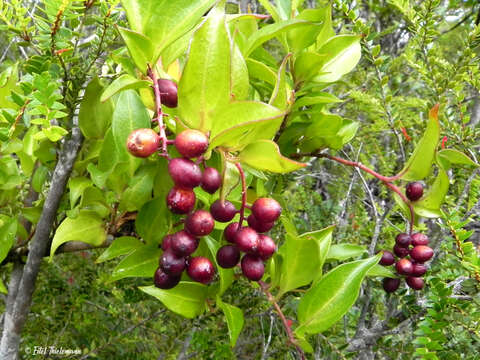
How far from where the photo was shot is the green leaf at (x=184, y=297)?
0.70 m

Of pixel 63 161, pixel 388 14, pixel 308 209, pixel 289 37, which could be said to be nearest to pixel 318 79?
pixel 289 37

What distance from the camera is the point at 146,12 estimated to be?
1.78 ft

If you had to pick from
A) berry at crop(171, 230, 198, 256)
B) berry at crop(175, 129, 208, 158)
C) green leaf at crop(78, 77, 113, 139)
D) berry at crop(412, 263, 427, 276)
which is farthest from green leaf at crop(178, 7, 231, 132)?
berry at crop(412, 263, 427, 276)

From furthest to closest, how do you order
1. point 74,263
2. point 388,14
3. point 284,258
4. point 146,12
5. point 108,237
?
point 388,14
point 74,263
point 108,237
point 284,258
point 146,12

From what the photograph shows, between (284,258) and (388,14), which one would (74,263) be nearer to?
(284,258)

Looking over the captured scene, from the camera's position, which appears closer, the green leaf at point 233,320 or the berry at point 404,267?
the green leaf at point 233,320

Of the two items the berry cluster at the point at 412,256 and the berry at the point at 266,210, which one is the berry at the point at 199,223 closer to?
the berry at the point at 266,210

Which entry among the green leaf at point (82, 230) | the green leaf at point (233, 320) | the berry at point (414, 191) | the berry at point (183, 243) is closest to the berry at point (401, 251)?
the berry at point (414, 191)

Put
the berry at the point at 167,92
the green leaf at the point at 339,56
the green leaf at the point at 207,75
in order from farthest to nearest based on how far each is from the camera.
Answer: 1. the green leaf at the point at 339,56
2. the berry at the point at 167,92
3. the green leaf at the point at 207,75

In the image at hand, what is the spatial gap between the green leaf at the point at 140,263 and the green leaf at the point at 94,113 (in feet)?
0.78

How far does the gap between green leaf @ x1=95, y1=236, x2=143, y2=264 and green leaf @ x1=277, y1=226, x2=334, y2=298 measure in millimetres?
265

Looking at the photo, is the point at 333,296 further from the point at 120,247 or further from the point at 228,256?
the point at 120,247

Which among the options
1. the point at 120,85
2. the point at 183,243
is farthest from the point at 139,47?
the point at 183,243

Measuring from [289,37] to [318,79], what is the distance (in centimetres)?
9
